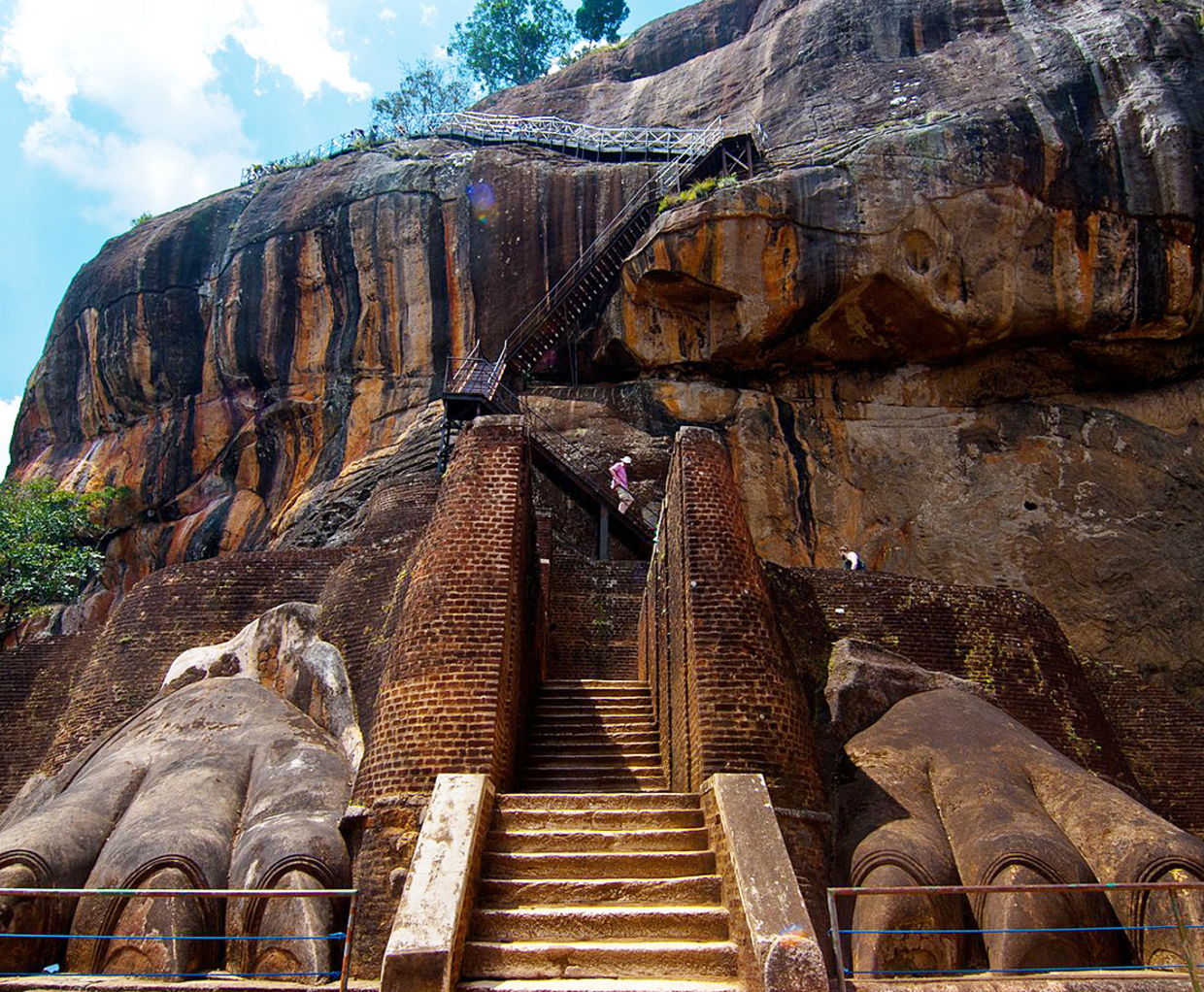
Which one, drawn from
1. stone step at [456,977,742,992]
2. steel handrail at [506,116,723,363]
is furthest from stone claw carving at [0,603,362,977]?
steel handrail at [506,116,723,363]

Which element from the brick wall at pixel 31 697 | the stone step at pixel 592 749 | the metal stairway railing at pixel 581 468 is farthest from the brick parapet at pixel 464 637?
the brick wall at pixel 31 697

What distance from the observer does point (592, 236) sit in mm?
22734

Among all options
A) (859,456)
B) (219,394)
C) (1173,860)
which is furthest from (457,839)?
(219,394)

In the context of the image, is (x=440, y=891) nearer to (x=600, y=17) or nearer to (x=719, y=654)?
(x=719, y=654)

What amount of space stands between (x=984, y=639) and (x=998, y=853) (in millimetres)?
5162

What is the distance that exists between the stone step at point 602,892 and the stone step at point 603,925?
183 mm

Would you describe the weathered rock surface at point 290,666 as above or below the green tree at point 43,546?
below

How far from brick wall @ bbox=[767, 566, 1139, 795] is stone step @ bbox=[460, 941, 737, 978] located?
5.73 metres

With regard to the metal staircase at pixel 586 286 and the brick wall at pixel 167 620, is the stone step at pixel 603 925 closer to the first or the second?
the brick wall at pixel 167 620

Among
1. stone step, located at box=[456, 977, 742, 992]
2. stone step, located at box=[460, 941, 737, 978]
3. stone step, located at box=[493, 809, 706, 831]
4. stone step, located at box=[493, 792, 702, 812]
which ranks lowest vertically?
stone step, located at box=[456, 977, 742, 992]

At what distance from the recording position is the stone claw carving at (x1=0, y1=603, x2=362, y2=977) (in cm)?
675

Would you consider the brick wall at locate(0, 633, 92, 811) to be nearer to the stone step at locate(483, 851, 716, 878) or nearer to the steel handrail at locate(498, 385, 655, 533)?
the steel handrail at locate(498, 385, 655, 533)

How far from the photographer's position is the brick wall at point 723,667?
7082mm

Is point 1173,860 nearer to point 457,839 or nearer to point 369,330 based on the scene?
point 457,839
